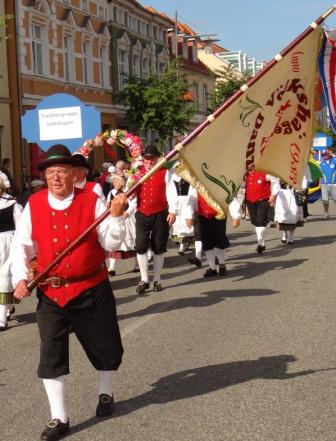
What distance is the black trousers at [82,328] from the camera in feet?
15.5

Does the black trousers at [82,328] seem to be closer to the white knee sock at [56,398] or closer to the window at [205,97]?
the white knee sock at [56,398]

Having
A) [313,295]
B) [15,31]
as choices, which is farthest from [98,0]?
[313,295]

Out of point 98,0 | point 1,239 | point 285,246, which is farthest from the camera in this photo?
point 98,0

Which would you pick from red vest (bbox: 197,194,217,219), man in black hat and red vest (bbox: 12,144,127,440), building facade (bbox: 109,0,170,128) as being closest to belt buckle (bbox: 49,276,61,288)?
man in black hat and red vest (bbox: 12,144,127,440)

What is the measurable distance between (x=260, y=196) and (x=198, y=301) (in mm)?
5676

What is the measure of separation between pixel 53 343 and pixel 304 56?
8.32 feet

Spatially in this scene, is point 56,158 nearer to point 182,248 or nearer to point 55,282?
point 55,282

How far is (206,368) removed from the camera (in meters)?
5.99

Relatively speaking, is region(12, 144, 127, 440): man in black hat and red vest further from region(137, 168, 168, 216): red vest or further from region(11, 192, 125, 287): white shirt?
region(137, 168, 168, 216): red vest

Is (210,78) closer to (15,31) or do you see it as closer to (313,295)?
(15,31)

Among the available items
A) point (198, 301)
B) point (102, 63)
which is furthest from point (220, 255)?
point (102, 63)

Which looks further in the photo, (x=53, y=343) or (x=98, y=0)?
(x=98, y=0)

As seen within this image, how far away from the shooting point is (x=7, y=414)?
16.7 ft

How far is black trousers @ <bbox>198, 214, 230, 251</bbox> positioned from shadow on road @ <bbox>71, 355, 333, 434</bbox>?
5082 millimetres
